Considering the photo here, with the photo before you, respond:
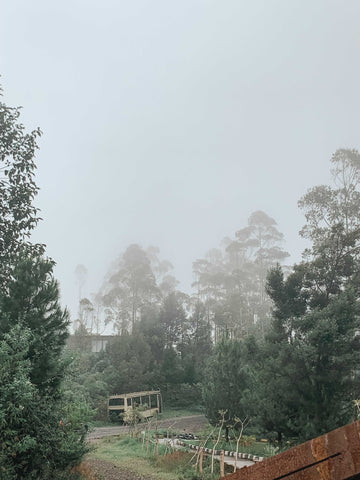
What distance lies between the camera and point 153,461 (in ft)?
46.6

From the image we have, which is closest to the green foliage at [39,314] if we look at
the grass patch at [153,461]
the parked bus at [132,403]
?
the grass patch at [153,461]

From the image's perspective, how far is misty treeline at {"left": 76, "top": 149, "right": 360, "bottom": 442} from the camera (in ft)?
45.7

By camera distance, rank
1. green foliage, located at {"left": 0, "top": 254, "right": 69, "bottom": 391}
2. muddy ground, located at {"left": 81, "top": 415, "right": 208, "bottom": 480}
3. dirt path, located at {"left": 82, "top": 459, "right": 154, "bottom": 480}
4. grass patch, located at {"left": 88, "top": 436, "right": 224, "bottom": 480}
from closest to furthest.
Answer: green foliage, located at {"left": 0, "top": 254, "right": 69, "bottom": 391} → dirt path, located at {"left": 82, "top": 459, "right": 154, "bottom": 480} → muddy ground, located at {"left": 81, "top": 415, "right": 208, "bottom": 480} → grass patch, located at {"left": 88, "top": 436, "right": 224, "bottom": 480}

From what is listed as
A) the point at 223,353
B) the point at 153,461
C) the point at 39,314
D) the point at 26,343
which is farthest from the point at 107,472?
the point at 223,353

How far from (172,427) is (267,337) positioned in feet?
37.5

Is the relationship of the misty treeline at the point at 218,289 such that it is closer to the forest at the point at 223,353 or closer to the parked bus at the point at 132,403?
the parked bus at the point at 132,403

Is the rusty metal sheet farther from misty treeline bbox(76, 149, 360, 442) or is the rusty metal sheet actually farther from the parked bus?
the parked bus

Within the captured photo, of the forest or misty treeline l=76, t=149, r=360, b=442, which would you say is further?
misty treeline l=76, t=149, r=360, b=442

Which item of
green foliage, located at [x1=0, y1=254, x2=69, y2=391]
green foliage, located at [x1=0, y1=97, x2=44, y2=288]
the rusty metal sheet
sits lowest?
the rusty metal sheet

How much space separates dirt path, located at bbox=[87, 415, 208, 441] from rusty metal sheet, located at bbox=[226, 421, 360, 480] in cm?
2008

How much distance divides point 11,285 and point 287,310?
1040cm

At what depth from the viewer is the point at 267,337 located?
1588 centimetres

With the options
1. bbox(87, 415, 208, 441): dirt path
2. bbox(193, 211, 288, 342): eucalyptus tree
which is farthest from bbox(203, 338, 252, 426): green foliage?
bbox(193, 211, 288, 342): eucalyptus tree

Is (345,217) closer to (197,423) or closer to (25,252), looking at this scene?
(197,423)
